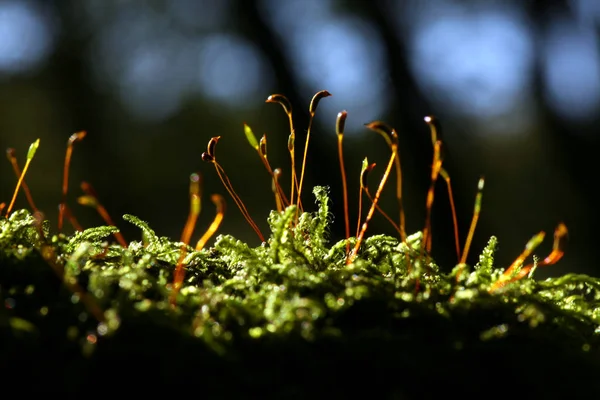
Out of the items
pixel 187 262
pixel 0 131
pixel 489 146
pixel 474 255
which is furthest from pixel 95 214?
pixel 187 262

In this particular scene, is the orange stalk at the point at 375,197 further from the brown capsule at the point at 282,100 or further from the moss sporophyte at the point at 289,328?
the brown capsule at the point at 282,100

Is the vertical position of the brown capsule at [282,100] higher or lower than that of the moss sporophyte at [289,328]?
higher

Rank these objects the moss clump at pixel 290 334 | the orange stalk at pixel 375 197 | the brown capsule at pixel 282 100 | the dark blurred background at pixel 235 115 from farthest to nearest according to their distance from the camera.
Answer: the dark blurred background at pixel 235 115 → the brown capsule at pixel 282 100 → the orange stalk at pixel 375 197 → the moss clump at pixel 290 334

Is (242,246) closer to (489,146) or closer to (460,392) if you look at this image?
(460,392)

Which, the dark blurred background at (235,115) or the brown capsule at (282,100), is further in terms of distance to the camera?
the dark blurred background at (235,115)

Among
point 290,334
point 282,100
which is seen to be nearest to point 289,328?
point 290,334

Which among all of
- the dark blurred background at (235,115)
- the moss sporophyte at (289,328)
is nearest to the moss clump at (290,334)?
the moss sporophyte at (289,328)

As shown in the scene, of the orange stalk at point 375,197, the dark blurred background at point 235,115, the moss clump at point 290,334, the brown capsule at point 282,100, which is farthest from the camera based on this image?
the dark blurred background at point 235,115

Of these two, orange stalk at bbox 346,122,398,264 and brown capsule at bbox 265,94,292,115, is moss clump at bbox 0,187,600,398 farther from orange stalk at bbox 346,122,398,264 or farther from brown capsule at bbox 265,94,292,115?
brown capsule at bbox 265,94,292,115

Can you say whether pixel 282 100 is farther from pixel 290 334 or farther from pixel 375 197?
pixel 290 334
